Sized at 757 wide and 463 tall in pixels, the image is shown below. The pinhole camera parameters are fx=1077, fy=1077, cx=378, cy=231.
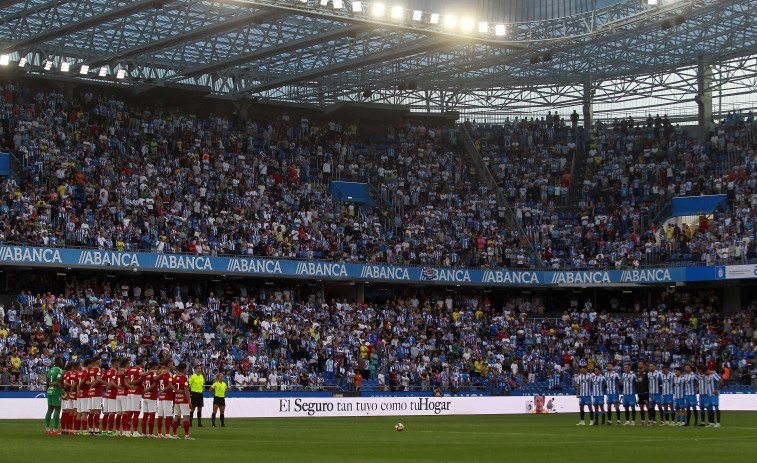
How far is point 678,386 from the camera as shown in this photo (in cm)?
3073

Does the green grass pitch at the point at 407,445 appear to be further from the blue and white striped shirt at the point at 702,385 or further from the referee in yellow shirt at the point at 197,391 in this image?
the blue and white striped shirt at the point at 702,385

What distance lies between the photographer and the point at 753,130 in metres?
56.6

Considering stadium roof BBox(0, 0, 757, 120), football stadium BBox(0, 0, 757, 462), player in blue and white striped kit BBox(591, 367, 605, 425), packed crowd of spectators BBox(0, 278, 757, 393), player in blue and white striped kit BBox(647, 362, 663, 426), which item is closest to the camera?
player in blue and white striped kit BBox(647, 362, 663, 426)

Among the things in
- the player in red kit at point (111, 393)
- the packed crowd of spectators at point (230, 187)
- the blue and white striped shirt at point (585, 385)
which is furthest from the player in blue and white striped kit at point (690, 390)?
the packed crowd of spectators at point (230, 187)

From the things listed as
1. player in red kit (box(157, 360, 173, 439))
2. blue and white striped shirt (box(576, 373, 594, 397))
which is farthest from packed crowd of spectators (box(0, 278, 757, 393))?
player in red kit (box(157, 360, 173, 439))

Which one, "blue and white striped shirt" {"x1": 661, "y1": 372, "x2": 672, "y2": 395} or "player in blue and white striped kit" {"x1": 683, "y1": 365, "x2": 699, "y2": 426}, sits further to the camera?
"blue and white striped shirt" {"x1": 661, "y1": 372, "x2": 672, "y2": 395}

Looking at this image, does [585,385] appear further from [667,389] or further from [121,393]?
[121,393]

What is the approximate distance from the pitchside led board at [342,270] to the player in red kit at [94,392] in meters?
19.8

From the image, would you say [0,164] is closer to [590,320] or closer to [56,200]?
[56,200]

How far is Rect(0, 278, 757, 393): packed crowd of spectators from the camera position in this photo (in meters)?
40.6

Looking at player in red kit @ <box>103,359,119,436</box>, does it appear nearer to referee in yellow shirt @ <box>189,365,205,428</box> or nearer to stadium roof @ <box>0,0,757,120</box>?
referee in yellow shirt @ <box>189,365,205,428</box>

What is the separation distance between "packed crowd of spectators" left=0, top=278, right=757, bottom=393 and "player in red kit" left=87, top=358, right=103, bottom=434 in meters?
14.3

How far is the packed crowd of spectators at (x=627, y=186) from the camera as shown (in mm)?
52219

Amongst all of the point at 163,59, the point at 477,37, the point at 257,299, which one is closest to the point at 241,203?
the point at 257,299
